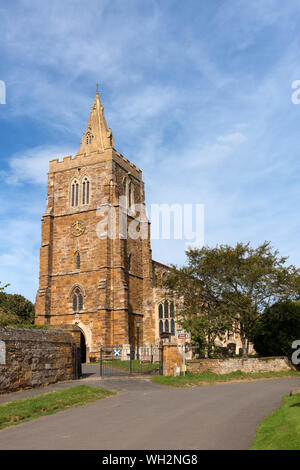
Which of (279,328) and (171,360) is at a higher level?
(279,328)

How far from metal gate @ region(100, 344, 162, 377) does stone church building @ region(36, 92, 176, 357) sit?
2.17 meters

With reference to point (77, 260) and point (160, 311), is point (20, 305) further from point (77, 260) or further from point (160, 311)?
point (160, 311)

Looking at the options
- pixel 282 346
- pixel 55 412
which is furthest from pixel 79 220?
pixel 55 412

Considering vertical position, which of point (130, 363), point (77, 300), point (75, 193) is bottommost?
point (130, 363)

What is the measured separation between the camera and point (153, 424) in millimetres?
9547

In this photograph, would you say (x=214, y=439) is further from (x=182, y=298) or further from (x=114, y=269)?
(x=114, y=269)

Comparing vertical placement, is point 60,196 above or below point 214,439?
above

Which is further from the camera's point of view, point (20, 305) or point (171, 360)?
point (20, 305)

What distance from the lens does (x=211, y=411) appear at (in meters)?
11.2

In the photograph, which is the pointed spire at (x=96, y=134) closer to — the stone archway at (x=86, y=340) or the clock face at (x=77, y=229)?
the clock face at (x=77, y=229)

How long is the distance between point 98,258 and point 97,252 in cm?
62

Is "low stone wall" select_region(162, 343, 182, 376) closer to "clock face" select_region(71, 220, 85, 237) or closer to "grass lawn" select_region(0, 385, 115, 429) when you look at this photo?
"grass lawn" select_region(0, 385, 115, 429)

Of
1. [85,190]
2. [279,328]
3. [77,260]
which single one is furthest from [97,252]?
[279,328]
